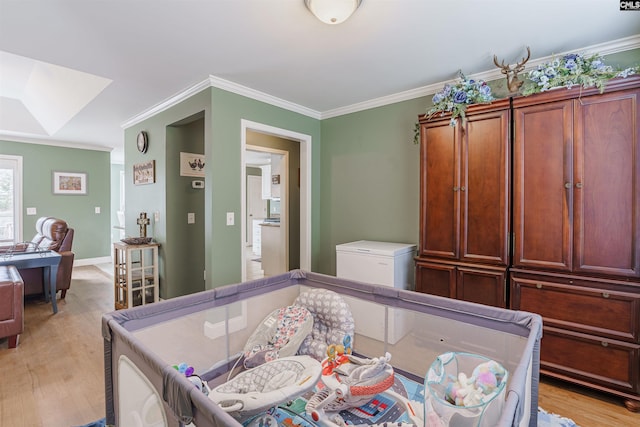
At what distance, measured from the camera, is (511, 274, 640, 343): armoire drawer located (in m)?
1.85

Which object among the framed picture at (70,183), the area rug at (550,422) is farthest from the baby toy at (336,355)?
the framed picture at (70,183)

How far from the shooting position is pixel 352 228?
3.62 m

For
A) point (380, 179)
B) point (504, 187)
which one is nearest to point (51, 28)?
point (380, 179)

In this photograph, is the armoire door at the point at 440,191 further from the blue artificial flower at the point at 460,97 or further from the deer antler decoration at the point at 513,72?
the deer antler decoration at the point at 513,72

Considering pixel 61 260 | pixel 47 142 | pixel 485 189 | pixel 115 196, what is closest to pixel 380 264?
pixel 485 189

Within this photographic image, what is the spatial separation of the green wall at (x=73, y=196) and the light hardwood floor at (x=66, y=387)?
336 centimetres

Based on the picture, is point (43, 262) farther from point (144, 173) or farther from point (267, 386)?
point (267, 386)

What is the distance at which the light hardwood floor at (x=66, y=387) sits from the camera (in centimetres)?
182

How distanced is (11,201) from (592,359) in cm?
809

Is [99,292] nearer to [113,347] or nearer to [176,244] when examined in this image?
[176,244]

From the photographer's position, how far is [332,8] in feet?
5.41

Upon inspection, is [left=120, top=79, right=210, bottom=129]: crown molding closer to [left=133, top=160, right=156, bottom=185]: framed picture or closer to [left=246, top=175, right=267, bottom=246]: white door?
[left=133, top=160, right=156, bottom=185]: framed picture

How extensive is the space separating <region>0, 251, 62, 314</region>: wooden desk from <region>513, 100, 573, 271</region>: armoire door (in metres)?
4.66

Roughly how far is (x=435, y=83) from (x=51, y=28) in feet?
9.73
